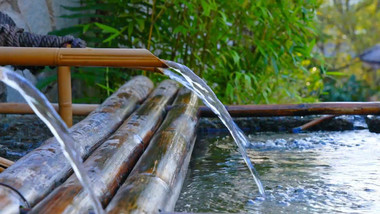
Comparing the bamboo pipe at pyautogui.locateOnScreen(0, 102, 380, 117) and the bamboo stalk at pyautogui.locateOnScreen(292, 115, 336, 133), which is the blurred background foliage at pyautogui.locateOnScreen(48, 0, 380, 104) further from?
the bamboo pipe at pyautogui.locateOnScreen(0, 102, 380, 117)

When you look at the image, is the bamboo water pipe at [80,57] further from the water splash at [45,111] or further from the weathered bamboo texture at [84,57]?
the water splash at [45,111]

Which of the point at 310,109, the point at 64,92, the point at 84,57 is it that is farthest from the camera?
the point at 310,109

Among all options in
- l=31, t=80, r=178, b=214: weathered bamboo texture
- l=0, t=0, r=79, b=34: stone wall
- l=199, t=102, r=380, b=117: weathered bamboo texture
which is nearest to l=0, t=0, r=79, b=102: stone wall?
l=0, t=0, r=79, b=34: stone wall

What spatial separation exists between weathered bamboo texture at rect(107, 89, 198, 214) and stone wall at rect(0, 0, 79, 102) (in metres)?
1.81

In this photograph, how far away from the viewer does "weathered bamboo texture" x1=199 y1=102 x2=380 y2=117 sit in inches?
157

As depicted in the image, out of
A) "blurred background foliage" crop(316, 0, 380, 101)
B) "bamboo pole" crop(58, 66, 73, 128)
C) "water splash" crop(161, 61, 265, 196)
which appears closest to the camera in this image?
"water splash" crop(161, 61, 265, 196)

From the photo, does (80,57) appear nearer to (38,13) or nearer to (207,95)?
(207,95)

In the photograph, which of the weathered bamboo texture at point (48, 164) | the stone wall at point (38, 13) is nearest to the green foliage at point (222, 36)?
the stone wall at point (38, 13)

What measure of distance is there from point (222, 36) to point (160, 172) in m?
2.99

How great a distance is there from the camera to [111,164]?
2332 mm

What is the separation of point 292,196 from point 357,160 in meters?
0.90

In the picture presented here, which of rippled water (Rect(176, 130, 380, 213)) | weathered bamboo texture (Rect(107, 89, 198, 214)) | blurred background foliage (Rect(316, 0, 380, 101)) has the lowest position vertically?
blurred background foliage (Rect(316, 0, 380, 101))

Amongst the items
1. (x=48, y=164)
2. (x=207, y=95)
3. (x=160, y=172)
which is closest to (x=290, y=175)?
(x=207, y=95)

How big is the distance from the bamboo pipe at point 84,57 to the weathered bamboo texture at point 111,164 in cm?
36
